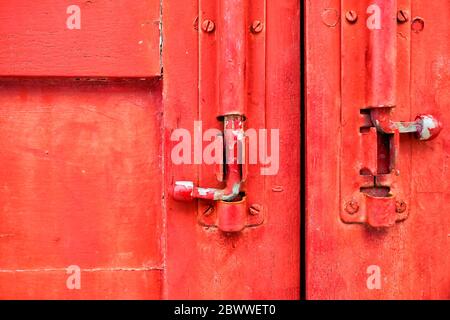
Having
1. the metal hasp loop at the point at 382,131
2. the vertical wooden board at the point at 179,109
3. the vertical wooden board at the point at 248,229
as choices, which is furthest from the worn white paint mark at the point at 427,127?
the vertical wooden board at the point at 179,109

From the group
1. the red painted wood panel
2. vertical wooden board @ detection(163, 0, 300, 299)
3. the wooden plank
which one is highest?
the red painted wood panel

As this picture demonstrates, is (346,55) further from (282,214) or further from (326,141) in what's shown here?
(282,214)

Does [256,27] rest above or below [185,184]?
above

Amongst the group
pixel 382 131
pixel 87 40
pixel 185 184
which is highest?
pixel 87 40

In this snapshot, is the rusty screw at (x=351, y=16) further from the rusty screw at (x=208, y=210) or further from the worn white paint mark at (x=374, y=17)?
the rusty screw at (x=208, y=210)

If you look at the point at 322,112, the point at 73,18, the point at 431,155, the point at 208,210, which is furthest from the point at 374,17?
the point at 73,18

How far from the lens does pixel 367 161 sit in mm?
919

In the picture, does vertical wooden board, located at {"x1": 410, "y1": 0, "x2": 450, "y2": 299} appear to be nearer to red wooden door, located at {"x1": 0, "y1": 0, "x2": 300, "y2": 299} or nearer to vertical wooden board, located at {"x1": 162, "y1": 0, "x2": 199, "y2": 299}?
red wooden door, located at {"x1": 0, "y1": 0, "x2": 300, "y2": 299}

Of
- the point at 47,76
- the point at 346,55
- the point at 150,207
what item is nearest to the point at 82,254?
the point at 150,207

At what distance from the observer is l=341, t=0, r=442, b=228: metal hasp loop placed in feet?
2.91

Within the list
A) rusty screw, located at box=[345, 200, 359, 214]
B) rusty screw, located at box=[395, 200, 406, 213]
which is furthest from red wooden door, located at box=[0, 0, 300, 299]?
rusty screw, located at box=[395, 200, 406, 213]

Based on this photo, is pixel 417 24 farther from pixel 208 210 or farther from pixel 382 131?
pixel 208 210

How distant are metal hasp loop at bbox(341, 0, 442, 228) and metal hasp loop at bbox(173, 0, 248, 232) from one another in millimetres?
→ 252

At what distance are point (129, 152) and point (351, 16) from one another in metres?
0.58
